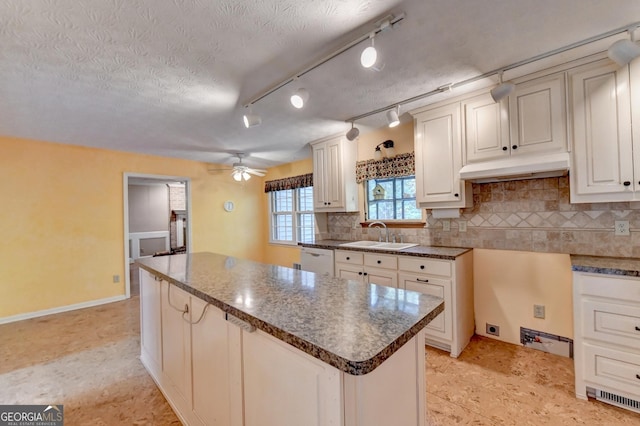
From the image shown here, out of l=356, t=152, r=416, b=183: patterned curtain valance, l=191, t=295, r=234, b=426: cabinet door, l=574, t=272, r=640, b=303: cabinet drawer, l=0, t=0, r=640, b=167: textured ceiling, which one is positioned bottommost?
l=191, t=295, r=234, b=426: cabinet door

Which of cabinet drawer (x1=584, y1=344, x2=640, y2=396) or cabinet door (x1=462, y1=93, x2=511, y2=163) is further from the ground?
cabinet door (x1=462, y1=93, x2=511, y2=163)

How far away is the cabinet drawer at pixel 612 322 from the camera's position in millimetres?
1642

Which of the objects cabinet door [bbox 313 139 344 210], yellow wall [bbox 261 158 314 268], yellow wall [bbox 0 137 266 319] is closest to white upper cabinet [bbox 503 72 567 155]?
cabinet door [bbox 313 139 344 210]

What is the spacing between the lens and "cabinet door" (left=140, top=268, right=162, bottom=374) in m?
2.01

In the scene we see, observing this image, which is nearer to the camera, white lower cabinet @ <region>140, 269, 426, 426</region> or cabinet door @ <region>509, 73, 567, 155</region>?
white lower cabinet @ <region>140, 269, 426, 426</region>

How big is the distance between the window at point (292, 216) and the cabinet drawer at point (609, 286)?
3669 millimetres

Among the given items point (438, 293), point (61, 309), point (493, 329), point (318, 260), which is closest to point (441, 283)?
point (438, 293)

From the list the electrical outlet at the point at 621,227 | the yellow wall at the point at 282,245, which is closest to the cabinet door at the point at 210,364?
the electrical outlet at the point at 621,227

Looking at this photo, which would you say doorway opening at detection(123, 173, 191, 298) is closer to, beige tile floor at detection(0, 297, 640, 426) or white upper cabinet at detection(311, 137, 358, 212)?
beige tile floor at detection(0, 297, 640, 426)

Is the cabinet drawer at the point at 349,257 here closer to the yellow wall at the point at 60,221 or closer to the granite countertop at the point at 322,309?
the granite countertop at the point at 322,309

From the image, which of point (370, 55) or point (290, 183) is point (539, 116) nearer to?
point (370, 55)

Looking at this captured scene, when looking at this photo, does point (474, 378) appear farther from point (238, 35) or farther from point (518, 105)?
point (238, 35)

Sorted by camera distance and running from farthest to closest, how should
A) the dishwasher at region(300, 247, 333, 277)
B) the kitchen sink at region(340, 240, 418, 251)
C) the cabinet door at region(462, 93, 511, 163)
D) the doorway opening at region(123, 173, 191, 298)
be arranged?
the doorway opening at region(123, 173, 191, 298) → the dishwasher at region(300, 247, 333, 277) → the kitchen sink at region(340, 240, 418, 251) → the cabinet door at region(462, 93, 511, 163)

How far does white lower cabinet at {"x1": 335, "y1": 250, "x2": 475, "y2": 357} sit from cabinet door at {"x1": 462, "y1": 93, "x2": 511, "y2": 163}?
37.0 inches
